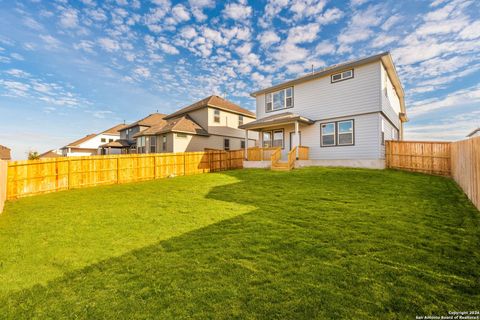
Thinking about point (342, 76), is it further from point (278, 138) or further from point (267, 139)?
point (267, 139)

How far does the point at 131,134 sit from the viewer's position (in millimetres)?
33594

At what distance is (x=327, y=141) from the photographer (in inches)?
580

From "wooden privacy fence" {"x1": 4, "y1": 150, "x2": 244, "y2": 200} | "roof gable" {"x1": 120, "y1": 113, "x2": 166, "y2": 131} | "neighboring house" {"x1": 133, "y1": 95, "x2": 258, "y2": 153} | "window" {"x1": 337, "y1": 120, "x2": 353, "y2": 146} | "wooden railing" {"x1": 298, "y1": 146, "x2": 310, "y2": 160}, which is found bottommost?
"wooden privacy fence" {"x1": 4, "y1": 150, "x2": 244, "y2": 200}

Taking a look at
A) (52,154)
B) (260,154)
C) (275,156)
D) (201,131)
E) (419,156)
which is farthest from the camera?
(52,154)

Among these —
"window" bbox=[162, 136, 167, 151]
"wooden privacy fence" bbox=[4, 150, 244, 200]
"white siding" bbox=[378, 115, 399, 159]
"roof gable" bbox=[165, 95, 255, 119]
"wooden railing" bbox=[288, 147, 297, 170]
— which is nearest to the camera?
"wooden privacy fence" bbox=[4, 150, 244, 200]

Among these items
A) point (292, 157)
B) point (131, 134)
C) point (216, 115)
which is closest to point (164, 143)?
point (216, 115)

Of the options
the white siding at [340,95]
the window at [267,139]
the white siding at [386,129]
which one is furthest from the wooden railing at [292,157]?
the white siding at [386,129]

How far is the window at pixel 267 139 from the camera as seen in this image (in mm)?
18281

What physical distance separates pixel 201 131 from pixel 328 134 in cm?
1379

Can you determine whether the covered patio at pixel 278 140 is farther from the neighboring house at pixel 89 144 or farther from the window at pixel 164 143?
the neighboring house at pixel 89 144

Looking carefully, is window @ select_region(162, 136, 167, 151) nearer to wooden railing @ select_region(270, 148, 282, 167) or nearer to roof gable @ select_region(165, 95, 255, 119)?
roof gable @ select_region(165, 95, 255, 119)

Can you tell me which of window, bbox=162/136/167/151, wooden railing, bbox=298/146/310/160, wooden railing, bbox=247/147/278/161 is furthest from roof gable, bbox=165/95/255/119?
wooden railing, bbox=298/146/310/160

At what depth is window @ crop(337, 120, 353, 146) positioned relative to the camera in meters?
13.7

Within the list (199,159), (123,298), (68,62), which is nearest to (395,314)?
(123,298)
